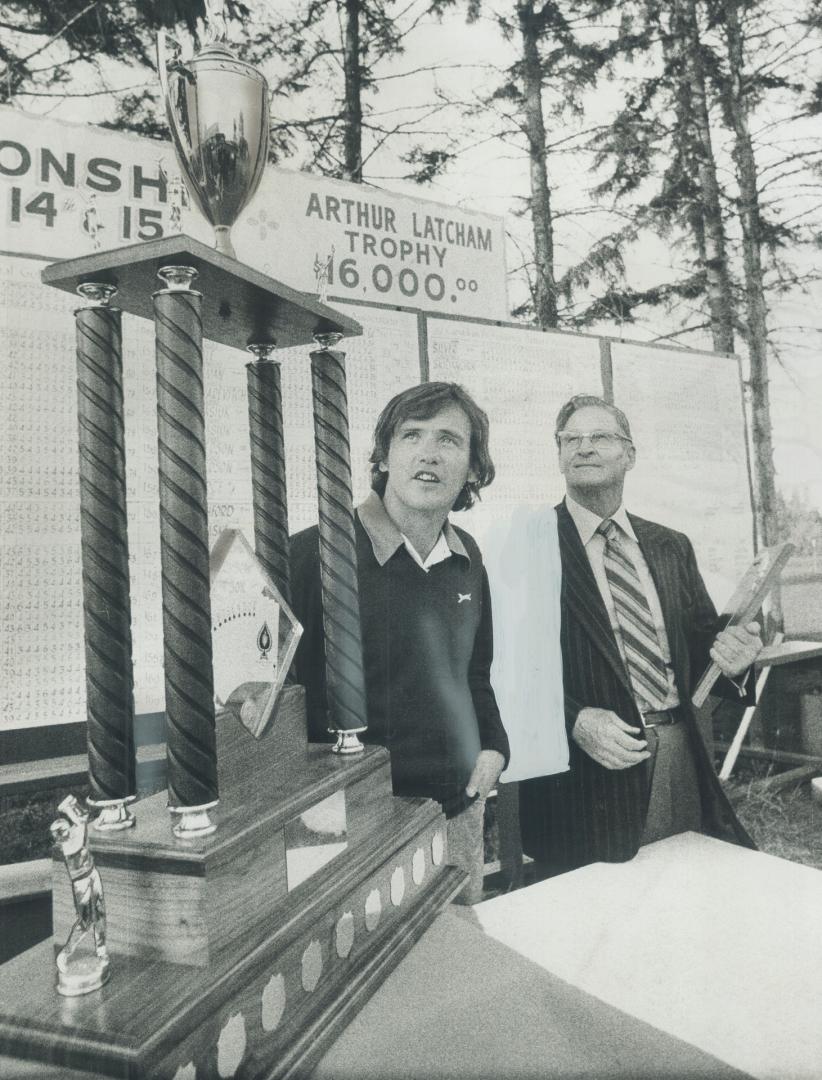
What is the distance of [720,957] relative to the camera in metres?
1.18

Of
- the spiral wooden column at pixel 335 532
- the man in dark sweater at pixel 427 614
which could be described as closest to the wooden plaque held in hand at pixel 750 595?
the man in dark sweater at pixel 427 614

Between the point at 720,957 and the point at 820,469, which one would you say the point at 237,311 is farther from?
the point at 820,469

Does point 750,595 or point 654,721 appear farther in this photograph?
point 750,595

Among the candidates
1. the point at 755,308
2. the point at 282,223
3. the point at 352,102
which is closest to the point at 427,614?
the point at 282,223

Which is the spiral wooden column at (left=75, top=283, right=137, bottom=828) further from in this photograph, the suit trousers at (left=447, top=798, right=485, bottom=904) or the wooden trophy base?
the suit trousers at (left=447, top=798, right=485, bottom=904)

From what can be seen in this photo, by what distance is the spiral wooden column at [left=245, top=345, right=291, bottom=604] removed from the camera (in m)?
1.30

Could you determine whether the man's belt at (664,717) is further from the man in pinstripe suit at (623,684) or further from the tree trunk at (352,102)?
the tree trunk at (352,102)

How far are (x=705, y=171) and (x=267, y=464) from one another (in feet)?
6.32

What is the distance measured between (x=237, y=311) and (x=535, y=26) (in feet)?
5.28

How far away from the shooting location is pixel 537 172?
7.12ft

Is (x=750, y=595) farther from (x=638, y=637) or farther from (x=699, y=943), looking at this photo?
(x=699, y=943)

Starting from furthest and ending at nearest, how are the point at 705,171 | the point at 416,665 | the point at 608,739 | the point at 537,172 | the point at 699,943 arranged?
the point at 705,171 < the point at 537,172 < the point at 608,739 < the point at 416,665 < the point at 699,943

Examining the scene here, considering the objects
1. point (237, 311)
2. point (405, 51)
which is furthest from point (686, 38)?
point (237, 311)

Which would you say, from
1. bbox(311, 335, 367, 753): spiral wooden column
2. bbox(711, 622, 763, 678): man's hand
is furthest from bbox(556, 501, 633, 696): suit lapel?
bbox(311, 335, 367, 753): spiral wooden column
